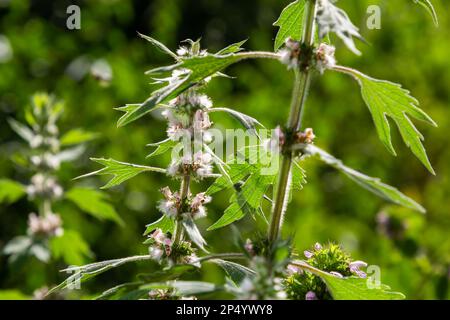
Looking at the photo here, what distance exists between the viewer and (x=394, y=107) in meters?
1.67

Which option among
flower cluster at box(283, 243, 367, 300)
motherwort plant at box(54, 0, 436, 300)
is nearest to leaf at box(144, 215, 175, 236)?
motherwort plant at box(54, 0, 436, 300)

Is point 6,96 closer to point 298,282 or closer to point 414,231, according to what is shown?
point 414,231

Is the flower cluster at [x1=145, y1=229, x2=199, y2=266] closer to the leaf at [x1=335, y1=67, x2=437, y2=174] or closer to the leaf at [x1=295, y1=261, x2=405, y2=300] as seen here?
the leaf at [x1=295, y1=261, x2=405, y2=300]

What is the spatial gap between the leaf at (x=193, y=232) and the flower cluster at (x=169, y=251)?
0.11 meters

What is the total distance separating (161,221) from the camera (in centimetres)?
196

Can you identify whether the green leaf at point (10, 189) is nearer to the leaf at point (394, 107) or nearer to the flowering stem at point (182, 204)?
the flowering stem at point (182, 204)

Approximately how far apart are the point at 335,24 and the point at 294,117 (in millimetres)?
298

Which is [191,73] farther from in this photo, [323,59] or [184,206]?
[184,206]

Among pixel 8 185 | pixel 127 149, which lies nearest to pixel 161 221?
pixel 8 185

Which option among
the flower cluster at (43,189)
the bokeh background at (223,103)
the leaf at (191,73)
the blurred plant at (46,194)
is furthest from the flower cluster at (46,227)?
the leaf at (191,73)

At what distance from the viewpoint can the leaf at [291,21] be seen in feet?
6.25
